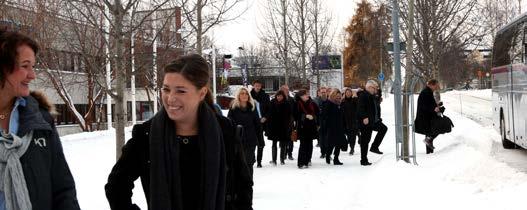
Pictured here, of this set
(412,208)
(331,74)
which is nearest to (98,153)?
(412,208)

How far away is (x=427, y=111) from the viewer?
1458 cm

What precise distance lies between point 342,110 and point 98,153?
21.0ft

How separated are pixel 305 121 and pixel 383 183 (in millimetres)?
3369

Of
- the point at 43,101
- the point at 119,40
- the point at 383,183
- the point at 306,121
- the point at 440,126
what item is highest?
the point at 119,40

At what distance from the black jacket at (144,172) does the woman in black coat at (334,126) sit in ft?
33.6

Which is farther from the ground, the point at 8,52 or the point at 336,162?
the point at 8,52

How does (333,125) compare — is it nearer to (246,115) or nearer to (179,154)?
(246,115)

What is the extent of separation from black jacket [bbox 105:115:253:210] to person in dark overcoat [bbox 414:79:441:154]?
11.4 meters

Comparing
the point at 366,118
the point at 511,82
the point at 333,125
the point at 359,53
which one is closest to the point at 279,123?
the point at 333,125

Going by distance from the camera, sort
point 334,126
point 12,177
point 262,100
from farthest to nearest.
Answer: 1. point 262,100
2. point 334,126
3. point 12,177

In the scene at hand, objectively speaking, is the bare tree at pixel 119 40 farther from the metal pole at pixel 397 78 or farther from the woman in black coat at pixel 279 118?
the metal pole at pixel 397 78

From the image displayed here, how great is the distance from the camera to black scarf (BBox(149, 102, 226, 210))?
3279 mm

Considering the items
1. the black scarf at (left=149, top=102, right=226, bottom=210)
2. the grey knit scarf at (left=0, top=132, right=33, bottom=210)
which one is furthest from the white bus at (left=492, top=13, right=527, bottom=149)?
the grey knit scarf at (left=0, top=132, right=33, bottom=210)

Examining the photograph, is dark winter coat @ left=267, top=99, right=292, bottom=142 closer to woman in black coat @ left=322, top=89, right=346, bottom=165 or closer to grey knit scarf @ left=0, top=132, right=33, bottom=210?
woman in black coat @ left=322, top=89, right=346, bottom=165
